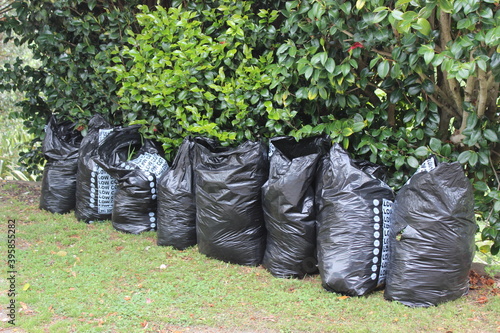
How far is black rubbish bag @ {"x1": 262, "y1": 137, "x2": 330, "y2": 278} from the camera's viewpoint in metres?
3.62

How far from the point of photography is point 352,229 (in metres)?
3.40

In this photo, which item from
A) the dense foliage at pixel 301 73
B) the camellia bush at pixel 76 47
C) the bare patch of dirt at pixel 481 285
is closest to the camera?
the dense foliage at pixel 301 73

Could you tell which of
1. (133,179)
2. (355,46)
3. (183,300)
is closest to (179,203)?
(133,179)

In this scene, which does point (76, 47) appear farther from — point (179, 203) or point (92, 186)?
point (179, 203)

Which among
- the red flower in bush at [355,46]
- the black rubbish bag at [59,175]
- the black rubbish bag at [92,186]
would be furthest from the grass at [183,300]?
the red flower in bush at [355,46]

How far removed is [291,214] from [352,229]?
17.7 inches

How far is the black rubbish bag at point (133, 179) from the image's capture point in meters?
4.61

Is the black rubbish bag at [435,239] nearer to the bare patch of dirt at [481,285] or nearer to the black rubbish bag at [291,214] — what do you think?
the bare patch of dirt at [481,285]

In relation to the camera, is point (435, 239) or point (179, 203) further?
point (179, 203)

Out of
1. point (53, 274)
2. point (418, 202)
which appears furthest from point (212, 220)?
point (418, 202)

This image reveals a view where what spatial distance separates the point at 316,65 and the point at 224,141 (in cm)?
114

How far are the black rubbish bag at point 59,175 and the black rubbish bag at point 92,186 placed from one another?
0.83ft

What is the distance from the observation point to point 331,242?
346 centimetres

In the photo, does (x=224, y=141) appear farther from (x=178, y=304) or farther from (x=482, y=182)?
(x=482, y=182)
